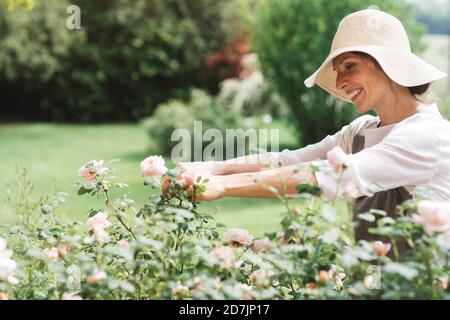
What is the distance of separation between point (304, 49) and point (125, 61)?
853cm

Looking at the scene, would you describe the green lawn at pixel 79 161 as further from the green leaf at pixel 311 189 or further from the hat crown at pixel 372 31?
the green leaf at pixel 311 189

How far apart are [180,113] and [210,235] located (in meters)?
8.96

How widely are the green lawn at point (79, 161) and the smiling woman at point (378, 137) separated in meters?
2.01

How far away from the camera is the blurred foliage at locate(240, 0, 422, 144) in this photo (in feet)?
32.6

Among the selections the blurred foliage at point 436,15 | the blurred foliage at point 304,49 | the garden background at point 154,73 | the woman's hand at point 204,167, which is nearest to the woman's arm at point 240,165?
the woman's hand at point 204,167

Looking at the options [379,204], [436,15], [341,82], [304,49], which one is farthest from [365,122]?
[436,15]

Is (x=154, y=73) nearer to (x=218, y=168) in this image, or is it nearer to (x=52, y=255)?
(x=218, y=168)

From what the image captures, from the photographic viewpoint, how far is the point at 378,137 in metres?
2.42

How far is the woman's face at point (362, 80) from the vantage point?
7.66 ft

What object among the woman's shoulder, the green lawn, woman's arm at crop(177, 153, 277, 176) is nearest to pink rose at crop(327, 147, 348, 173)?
woman's arm at crop(177, 153, 277, 176)
